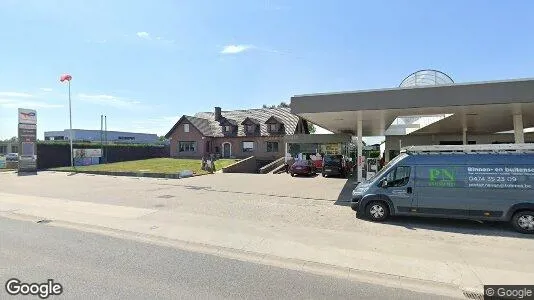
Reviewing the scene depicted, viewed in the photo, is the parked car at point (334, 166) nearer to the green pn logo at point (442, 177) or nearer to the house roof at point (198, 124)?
the green pn logo at point (442, 177)

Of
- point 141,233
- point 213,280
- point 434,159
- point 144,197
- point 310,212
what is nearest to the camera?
point 213,280

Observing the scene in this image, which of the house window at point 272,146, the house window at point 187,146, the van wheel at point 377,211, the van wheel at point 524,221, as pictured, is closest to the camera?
the van wheel at point 524,221

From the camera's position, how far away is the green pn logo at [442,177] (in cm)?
972

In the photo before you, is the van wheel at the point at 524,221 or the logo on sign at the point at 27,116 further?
the logo on sign at the point at 27,116

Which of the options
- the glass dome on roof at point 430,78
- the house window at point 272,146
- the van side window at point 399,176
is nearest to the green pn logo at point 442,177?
the van side window at point 399,176

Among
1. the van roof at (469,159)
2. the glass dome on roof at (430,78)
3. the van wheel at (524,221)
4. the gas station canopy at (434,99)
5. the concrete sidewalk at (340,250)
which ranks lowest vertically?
the concrete sidewalk at (340,250)

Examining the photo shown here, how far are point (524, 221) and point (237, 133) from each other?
37.4 meters

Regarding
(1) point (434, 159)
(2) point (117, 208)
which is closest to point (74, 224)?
(2) point (117, 208)

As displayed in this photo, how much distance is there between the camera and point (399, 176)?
10312mm

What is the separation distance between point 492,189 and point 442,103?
13.1 ft

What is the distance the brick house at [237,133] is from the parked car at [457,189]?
3012 centimetres

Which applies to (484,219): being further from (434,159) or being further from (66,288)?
(66,288)

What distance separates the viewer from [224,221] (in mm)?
10211

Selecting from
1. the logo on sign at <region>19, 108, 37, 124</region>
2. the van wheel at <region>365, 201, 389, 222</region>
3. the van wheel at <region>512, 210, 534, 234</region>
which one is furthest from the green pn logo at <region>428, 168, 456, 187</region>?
the logo on sign at <region>19, 108, 37, 124</region>
